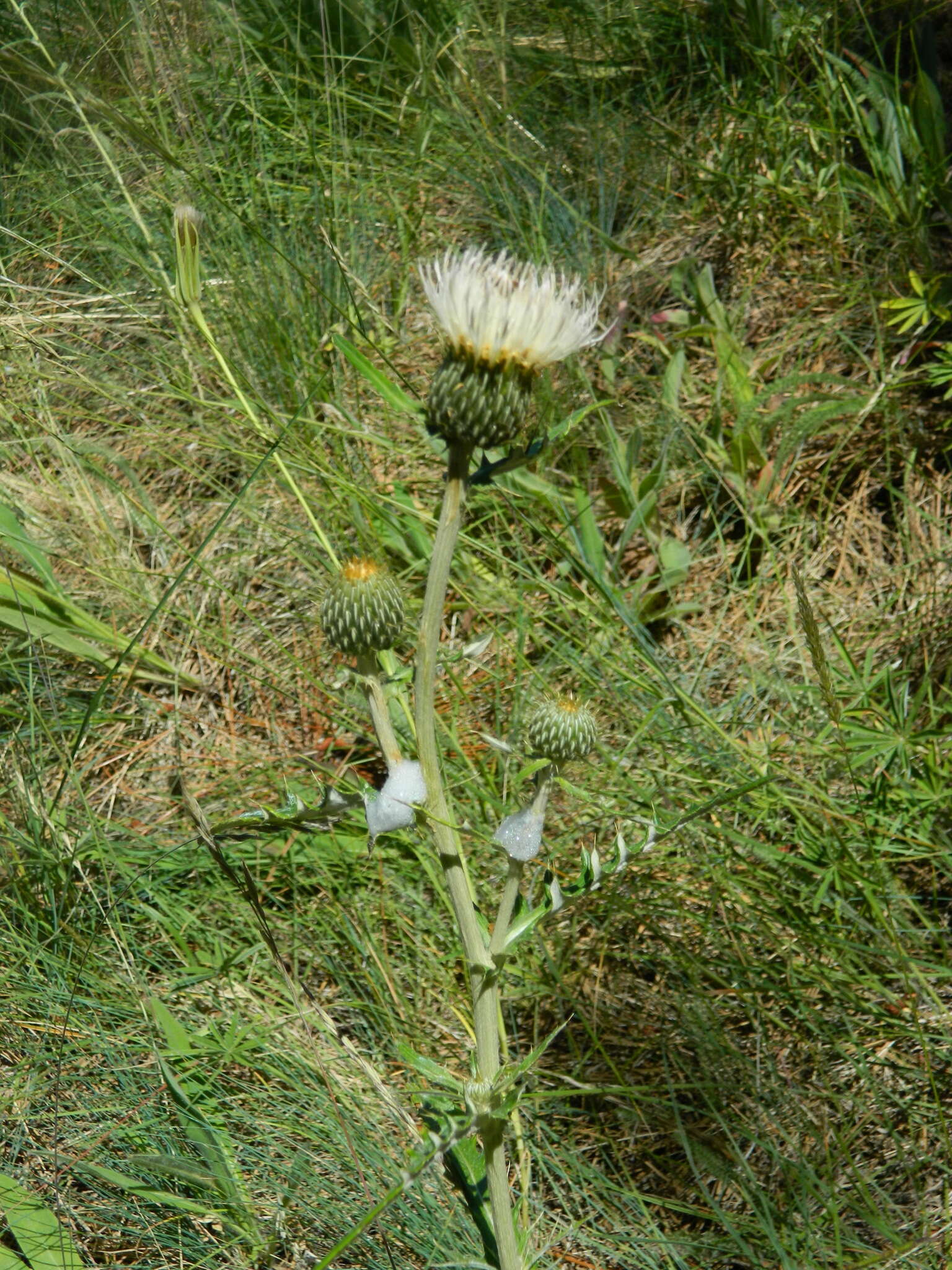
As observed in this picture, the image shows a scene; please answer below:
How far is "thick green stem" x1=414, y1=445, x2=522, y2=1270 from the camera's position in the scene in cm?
131

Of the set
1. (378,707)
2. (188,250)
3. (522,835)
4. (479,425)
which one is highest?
(479,425)

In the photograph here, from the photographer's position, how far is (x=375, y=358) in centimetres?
314

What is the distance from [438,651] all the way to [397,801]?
214 millimetres

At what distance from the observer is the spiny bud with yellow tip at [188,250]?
1891 millimetres

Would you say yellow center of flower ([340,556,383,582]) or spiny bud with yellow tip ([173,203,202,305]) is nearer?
yellow center of flower ([340,556,383,582])

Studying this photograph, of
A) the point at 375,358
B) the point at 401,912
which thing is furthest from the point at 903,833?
the point at 375,358

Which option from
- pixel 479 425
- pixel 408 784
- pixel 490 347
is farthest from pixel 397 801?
pixel 490 347

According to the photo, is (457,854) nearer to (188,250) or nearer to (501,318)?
(501,318)

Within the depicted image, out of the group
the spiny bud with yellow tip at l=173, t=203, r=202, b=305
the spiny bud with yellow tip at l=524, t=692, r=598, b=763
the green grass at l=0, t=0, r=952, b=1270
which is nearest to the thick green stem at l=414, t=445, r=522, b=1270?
the green grass at l=0, t=0, r=952, b=1270

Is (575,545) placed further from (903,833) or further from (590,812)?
(903,833)

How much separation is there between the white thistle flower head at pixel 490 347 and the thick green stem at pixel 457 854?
0.05 meters

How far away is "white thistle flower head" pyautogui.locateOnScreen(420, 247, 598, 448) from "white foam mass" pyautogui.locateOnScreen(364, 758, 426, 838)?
0.43 meters

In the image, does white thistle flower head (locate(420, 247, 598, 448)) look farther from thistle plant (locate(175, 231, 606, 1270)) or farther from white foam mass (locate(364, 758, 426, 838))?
white foam mass (locate(364, 758, 426, 838))

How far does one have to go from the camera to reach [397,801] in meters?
1.34
